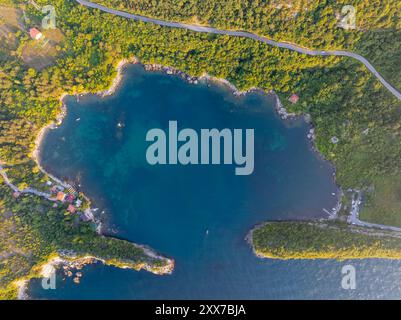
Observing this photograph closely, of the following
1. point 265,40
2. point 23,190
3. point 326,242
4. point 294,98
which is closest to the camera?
point 265,40

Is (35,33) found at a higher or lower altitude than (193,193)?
higher

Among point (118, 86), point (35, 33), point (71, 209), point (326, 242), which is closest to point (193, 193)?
point (71, 209)

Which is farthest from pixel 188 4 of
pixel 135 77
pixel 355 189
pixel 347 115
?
pixel 355 189

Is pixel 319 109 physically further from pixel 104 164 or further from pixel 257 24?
pixel 104 164

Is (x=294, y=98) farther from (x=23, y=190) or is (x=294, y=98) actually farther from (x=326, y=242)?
(x=23, y=190)

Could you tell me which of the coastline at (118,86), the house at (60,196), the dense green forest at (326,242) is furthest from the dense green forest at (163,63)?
the dense green forest at (326,242)

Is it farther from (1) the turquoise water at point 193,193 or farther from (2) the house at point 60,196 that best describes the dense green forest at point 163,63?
(1) the turquoise water at point 193,193

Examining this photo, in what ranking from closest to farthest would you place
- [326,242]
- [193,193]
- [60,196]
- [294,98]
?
1. [326,242]
2. [294,98]
3. [60,196]
4. [193,193]
